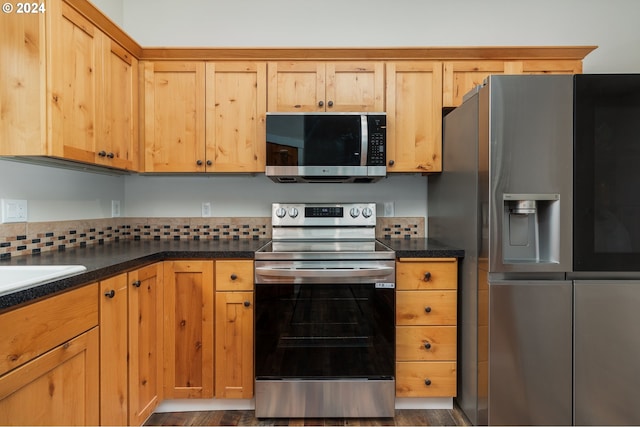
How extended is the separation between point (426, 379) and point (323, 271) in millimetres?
854

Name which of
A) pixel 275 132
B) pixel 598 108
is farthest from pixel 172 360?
pixel 598 108

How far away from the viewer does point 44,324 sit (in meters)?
1.06

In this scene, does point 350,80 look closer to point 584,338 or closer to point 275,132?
point 275,132

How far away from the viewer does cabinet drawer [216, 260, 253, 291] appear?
6.12 feet

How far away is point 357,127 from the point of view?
2.04 m

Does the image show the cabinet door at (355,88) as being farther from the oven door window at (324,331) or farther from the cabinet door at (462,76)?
the oven door window at (324,331)

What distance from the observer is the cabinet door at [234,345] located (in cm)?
187

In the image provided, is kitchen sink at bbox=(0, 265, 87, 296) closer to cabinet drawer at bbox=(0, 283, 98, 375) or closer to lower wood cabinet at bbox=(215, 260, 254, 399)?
cabinet drawer at bbox=(0, 283, 98, 375)

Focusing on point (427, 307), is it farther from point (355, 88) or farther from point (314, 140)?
point (355, 88)

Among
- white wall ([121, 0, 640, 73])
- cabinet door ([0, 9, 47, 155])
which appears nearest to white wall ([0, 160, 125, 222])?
cabinet door ([0, 9, 47, 155])

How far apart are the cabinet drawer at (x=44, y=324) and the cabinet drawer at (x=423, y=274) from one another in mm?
1431

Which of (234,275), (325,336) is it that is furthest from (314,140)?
(325,336)

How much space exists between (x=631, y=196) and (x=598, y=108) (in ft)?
1.40

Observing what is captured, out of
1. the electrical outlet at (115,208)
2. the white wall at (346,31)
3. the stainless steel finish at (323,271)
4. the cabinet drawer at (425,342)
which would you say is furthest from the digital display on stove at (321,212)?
the electrical outlet at (115,208)
